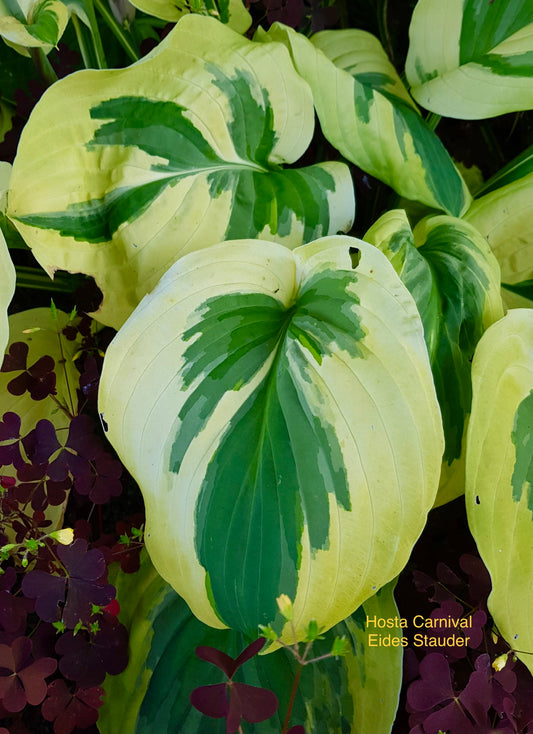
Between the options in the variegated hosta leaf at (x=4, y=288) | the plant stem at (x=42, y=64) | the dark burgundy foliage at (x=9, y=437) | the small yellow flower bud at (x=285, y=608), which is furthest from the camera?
the plant stem at (x=42, y=64)

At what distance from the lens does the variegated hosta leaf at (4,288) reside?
0.58m

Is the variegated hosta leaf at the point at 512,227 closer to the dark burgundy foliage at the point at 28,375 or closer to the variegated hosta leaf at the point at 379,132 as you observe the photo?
the variegated hosta leaf at the point at 379,132

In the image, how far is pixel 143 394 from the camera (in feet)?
1.91

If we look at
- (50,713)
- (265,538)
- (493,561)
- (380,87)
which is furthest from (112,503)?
(380,87)

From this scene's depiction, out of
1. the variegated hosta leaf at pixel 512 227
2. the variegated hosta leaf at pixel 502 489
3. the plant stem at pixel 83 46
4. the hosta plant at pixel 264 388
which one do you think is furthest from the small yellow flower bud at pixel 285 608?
the plant stem at pixel 83 46

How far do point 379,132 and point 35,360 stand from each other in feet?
1.66

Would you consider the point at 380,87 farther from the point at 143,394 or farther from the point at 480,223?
the point at 143,394

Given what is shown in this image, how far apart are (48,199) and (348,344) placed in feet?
1.06

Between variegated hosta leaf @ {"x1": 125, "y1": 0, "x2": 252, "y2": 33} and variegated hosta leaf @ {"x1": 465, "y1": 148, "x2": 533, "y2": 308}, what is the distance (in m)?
0.40

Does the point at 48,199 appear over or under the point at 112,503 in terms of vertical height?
over

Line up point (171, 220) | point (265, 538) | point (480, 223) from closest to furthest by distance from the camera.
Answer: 1. point (265, 538)
2. point (171, 220)
3. point (480, 223)

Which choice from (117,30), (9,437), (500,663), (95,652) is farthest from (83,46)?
(500,663)

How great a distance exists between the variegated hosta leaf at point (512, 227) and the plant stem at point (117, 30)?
522 mm

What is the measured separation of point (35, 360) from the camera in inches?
33.3
